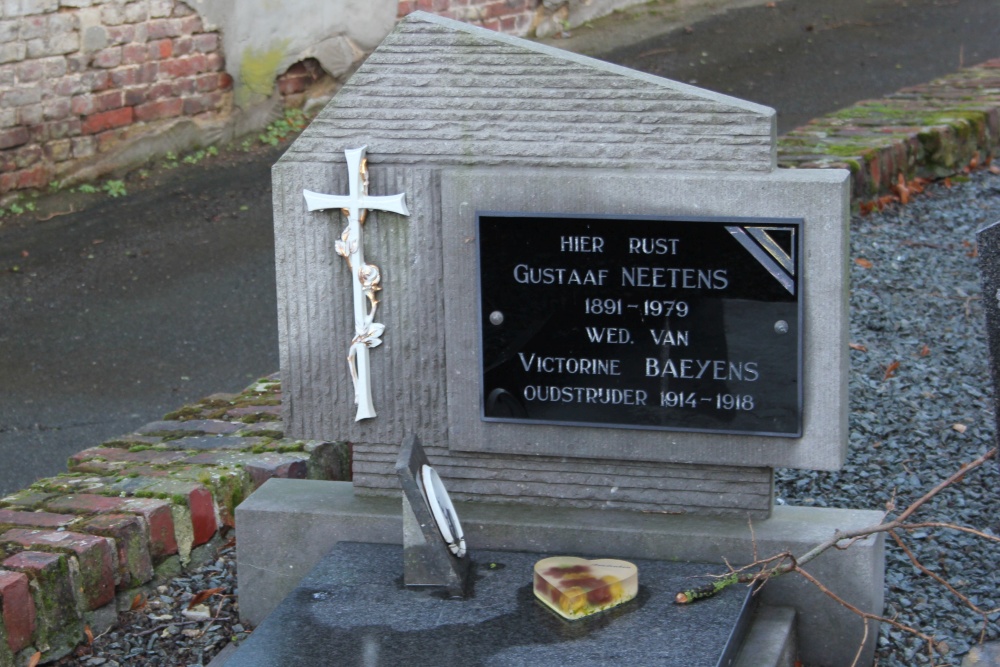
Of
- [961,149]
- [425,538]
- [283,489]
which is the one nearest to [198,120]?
[961,149]

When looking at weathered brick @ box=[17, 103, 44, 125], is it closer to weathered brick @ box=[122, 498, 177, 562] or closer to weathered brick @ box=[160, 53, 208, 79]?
weathered brick @ box=[160, 53, 208, 79]

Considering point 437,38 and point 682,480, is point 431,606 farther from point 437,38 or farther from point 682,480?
point 437,38

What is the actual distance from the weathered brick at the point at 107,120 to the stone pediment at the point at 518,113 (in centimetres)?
446

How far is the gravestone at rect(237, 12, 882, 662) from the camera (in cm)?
288

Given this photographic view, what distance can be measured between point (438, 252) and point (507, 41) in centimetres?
50

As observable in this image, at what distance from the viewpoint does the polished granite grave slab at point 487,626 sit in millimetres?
2635

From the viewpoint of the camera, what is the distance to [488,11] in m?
9.34

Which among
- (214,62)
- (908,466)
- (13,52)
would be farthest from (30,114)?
(908,466)

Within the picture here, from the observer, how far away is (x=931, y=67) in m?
9.22

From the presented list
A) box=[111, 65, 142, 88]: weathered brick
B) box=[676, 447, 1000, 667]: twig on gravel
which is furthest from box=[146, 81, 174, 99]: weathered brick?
box=[676, 447, 1000, 667]: twig on gravel

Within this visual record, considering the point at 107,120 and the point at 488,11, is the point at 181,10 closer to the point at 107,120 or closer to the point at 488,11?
the point at 107,120

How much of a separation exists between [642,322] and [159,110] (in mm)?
5255

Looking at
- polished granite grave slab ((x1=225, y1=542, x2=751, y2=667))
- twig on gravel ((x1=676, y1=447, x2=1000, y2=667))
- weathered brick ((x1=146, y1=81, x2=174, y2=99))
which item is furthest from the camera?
weathered brick ((x1=146, y1=81, x2=174, y2=99))

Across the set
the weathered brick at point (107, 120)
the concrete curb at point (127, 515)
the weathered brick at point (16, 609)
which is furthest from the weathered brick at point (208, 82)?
the weathered brick at point (16, 609)
